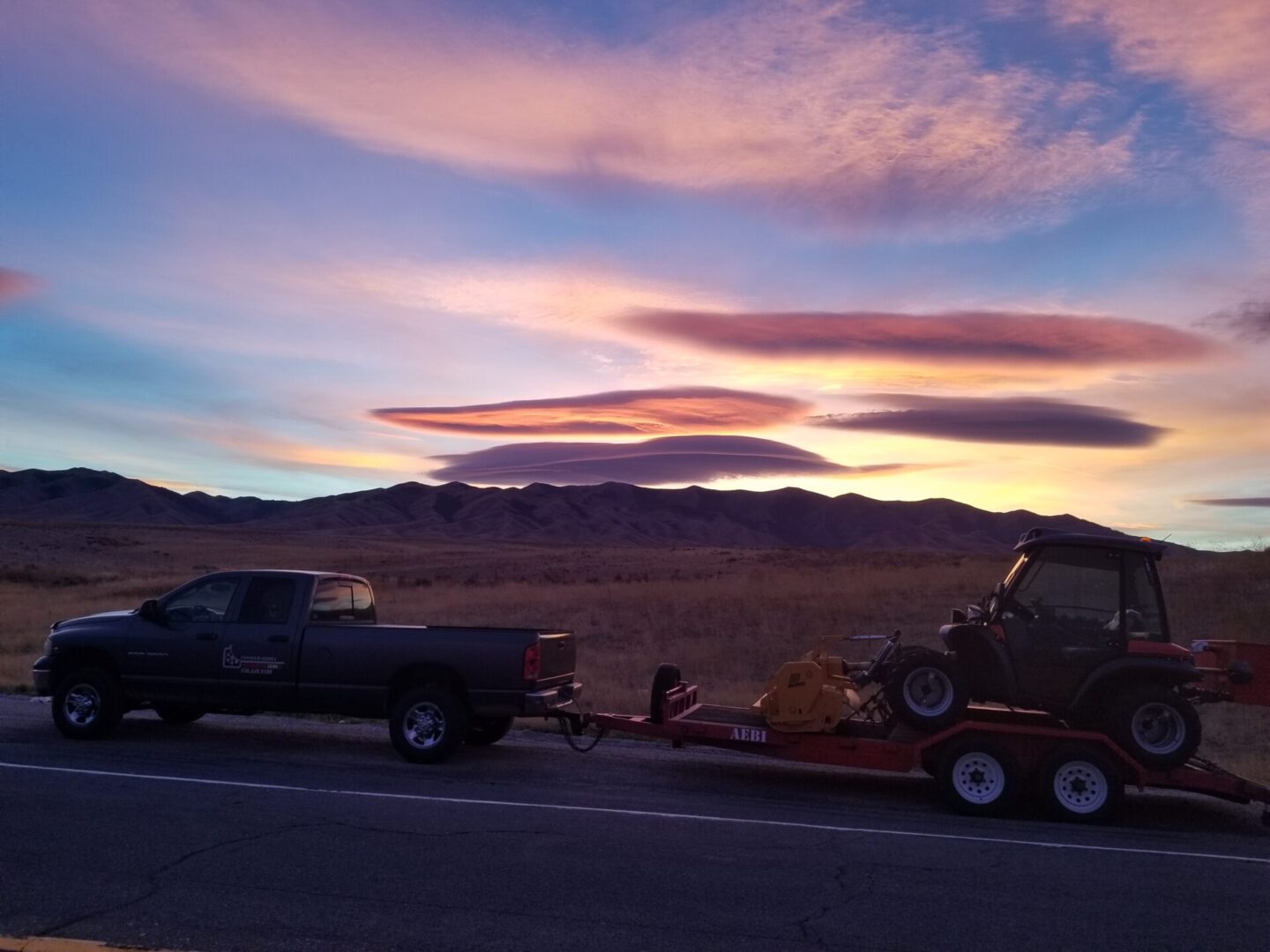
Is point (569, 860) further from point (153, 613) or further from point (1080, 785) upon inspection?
point (153, 613)

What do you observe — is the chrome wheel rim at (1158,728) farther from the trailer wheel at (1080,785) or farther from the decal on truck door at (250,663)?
the decal on truck door at (250,663)

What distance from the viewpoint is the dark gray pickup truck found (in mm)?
11516

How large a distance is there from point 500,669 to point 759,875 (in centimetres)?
456

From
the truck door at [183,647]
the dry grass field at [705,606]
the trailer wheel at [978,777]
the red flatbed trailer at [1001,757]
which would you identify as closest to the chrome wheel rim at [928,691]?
the red flatbed trailer at [1001,757]

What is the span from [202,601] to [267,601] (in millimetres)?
821

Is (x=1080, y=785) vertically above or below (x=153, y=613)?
below

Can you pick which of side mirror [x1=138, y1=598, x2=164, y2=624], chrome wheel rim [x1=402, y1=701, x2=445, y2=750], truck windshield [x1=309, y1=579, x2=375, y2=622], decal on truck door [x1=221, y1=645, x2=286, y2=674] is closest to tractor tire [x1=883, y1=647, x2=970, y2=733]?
chrome wheel rim [x1=402, y1=701, x2=445, y2=750]

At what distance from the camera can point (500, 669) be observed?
11461mm

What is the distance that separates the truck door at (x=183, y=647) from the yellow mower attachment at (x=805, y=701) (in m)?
6.09

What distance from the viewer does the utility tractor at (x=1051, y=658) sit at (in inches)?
398

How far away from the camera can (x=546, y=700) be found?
11.5 meters

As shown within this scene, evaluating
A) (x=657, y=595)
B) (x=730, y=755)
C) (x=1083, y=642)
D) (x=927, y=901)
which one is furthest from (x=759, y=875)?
(x=657, y=595)

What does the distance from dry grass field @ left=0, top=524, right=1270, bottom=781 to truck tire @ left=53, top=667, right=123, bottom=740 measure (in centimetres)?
534

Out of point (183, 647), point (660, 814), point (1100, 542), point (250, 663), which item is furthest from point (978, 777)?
point (183, 647)
